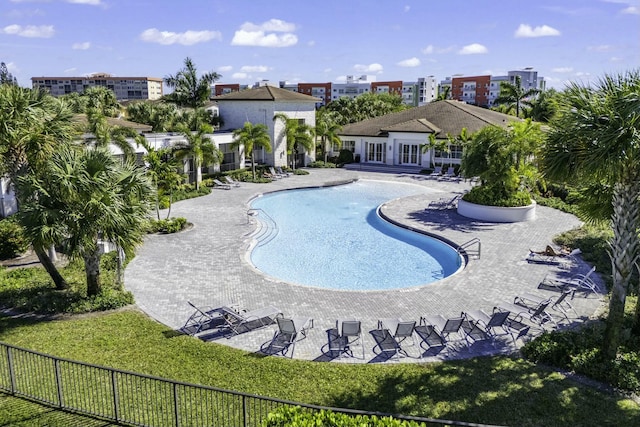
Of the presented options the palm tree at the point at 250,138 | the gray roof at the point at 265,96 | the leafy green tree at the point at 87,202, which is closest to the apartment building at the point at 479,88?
the gray roof at the point at 265,96

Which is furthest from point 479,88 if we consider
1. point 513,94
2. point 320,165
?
point 320,165

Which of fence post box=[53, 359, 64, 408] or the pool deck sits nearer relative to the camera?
fence post box=[53, 359, 64, 408]

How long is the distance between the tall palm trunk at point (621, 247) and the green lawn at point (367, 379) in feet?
4.72

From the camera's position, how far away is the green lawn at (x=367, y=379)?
924cm

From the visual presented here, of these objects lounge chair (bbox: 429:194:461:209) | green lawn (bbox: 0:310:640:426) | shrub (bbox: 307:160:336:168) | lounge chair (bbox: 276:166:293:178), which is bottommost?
green lawn (bbox: 0:310:640:426)

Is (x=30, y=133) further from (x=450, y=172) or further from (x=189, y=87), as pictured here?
(x=189, y=87)

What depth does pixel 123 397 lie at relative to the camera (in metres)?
9.64

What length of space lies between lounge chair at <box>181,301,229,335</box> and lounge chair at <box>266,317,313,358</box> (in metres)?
1.74

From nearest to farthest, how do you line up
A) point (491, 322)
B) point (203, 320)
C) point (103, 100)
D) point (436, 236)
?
point (491, 322) < point (203, 320) < point (436, 236) < point (103, 100)

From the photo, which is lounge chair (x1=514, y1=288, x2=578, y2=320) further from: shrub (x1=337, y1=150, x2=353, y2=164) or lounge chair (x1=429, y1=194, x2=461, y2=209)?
shrub (x1=337, y1=150, x2=353, y2=164)

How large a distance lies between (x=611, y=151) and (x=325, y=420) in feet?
24.6

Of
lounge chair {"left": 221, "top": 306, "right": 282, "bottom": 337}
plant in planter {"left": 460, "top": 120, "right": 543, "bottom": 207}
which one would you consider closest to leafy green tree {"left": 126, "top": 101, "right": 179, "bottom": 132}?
plant in planter {"left": 460, "top": 120, "right": 543, "bottom": 207}

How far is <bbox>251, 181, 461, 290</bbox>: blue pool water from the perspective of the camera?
18.2 meters

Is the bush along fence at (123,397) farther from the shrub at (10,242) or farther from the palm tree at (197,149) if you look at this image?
the palm tree at (197,149)
